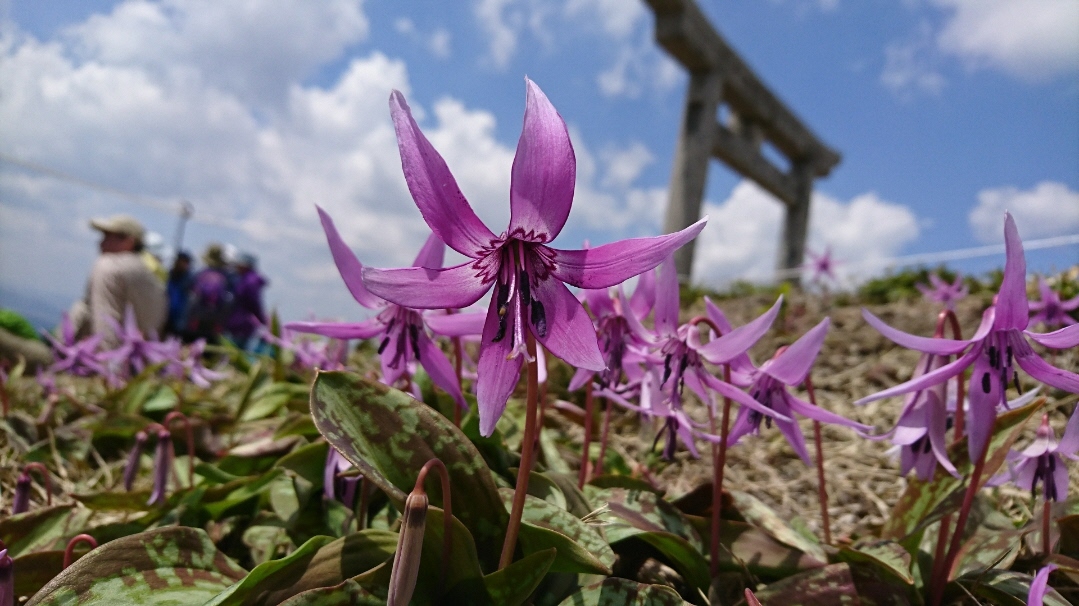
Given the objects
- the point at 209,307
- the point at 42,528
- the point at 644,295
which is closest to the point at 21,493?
the point at 42,528

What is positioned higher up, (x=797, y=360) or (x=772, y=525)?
(x=797, y=360)

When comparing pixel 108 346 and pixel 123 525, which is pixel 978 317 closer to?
pixel 123 525

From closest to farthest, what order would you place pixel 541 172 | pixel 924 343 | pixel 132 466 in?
1. pixel 541 172
2. pixel 924 343
3. pixel 132 466

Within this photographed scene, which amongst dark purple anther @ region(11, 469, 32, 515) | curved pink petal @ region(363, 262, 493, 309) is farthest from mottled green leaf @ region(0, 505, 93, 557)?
curved pink petal @ region(363, 262, 493, 309)

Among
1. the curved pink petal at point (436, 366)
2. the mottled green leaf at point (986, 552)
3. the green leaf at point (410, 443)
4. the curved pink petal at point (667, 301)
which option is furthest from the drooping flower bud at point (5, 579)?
the mottled green leaf at point (986, 552)

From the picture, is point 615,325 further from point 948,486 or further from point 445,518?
point 948,486

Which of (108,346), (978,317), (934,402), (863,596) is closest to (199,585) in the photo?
(863,596)

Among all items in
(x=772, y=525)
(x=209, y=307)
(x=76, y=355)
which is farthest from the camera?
(x=209, y=307)

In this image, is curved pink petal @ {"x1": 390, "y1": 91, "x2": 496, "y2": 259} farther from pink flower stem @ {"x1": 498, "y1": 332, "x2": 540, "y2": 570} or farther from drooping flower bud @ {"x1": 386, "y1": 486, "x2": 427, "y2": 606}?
drooping flower bud @ {"x1": 386, "y1": 486, "x2": 427, "y2": 606}
